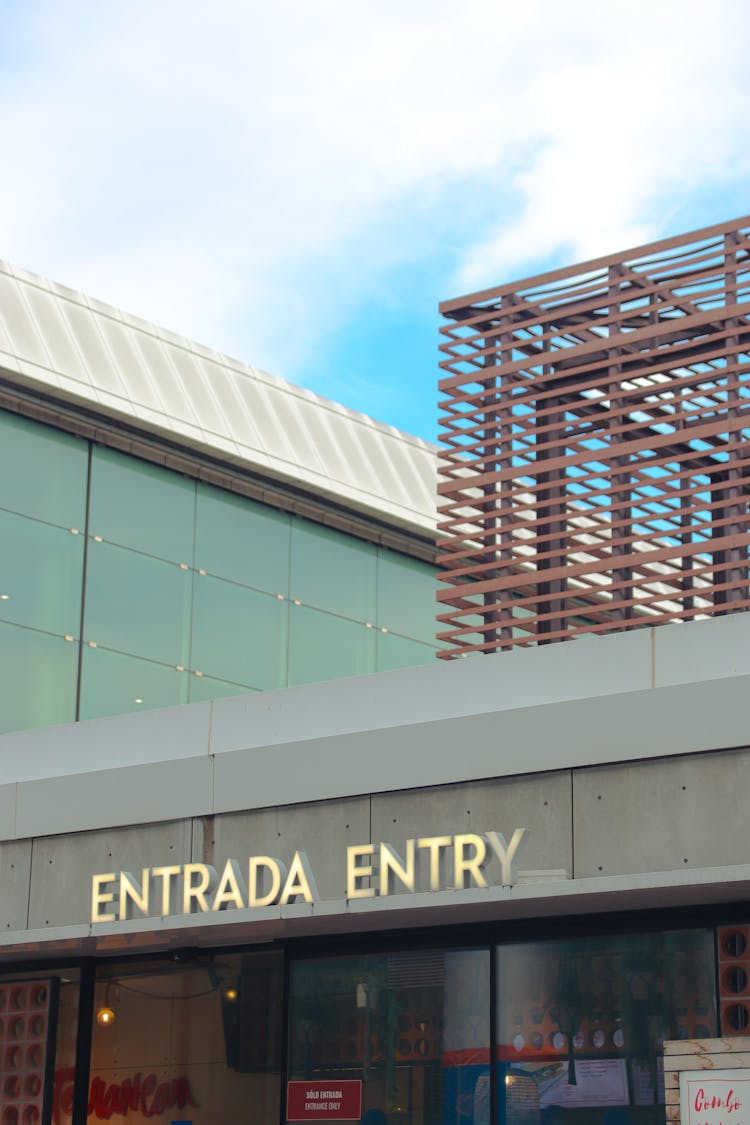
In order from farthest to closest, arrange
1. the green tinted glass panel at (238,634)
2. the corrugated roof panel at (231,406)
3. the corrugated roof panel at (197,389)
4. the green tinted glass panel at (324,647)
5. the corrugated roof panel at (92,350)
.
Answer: the green tinted glass panel at (324,647)
the corrugated roof panel at (231,406)
the corrugated roof panel at (197,389)
the green tinted glass panel at (238,634)
the corrugated roof panel at (92,350)

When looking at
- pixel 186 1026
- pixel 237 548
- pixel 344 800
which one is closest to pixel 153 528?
pixel 237 548

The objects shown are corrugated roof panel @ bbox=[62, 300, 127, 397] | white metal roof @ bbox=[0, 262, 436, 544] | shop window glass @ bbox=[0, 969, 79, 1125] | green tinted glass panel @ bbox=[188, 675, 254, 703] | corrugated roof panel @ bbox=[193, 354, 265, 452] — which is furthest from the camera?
corrugated roof panel @ bbox=[193, 354, 265, 452]

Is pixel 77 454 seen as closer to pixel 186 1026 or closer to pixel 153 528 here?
pixel 153 528

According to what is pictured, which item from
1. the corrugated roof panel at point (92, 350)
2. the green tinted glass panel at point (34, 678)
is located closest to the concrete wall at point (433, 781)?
the green tinted glass panel at point (34, 678)

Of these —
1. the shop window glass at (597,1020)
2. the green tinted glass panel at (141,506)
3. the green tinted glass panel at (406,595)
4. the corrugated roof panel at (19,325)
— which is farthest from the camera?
the green tinted glass panel at (406,595)

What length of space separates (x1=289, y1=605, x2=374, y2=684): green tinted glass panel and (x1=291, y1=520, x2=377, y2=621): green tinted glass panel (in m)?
0.18

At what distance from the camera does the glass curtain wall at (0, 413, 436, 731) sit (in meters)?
22.6

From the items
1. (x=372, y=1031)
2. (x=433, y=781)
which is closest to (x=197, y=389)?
(x=372, y=1031)

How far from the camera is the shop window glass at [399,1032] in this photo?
13852 mm

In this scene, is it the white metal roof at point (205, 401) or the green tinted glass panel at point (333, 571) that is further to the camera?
the green tinted glass panel at point (333, 571)

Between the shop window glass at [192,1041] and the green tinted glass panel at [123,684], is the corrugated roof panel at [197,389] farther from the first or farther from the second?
the shop window glass at [192,1041]

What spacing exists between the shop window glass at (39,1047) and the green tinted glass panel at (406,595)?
10.9 metres

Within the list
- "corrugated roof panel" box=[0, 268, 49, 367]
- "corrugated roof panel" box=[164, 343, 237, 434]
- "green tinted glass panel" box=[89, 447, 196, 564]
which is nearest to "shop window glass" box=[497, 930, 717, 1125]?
"green tinted glass panel" box=[89, 447, 196, 564]

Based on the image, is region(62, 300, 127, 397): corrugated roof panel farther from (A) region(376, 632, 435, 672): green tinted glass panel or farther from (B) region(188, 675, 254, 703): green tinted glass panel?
(A) region(376, 632, 435, 672): green tinted glass panel
